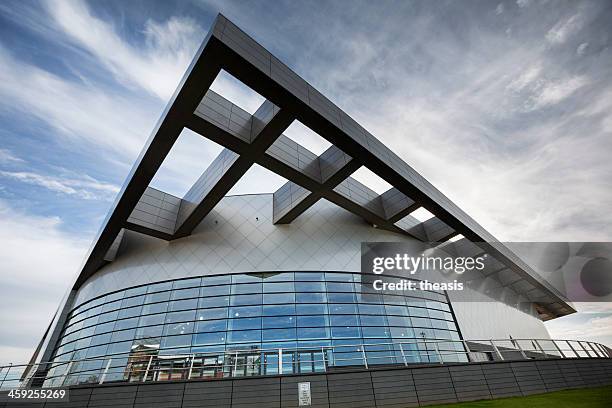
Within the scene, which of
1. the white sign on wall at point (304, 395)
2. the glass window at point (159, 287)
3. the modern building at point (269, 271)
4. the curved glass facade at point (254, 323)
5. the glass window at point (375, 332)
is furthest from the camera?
the glass window at point (159, 287)

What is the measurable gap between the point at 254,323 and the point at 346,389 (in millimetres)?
8467

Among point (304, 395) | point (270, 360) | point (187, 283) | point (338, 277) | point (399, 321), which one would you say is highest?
point (187, 283)

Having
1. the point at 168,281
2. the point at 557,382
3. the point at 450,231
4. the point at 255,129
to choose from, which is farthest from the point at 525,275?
the point at 168,281

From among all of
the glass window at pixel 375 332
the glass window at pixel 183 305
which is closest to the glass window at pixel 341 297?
the glass window at pixel 375 332

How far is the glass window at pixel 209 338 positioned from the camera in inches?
687

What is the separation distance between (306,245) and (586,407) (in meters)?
14.5

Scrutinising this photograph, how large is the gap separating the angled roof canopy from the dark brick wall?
8917 millimetres

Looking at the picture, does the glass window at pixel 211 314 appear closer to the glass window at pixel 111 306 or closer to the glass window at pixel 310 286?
the glass window at pixel 310 286

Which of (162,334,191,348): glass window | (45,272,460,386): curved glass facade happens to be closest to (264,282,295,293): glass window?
(45,272,460,386): curved glass facade

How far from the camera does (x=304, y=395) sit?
1029cm

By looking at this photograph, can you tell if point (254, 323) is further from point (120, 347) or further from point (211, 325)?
point (120, 347)

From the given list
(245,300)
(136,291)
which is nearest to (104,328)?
(136,291)

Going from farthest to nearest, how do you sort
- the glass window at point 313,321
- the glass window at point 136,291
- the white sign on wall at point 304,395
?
the glass window at point 136,291, the glass window at point 313,321, the white sign on wall at point 304,395

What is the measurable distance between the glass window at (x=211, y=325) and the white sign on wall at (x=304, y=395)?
864 centimetres
